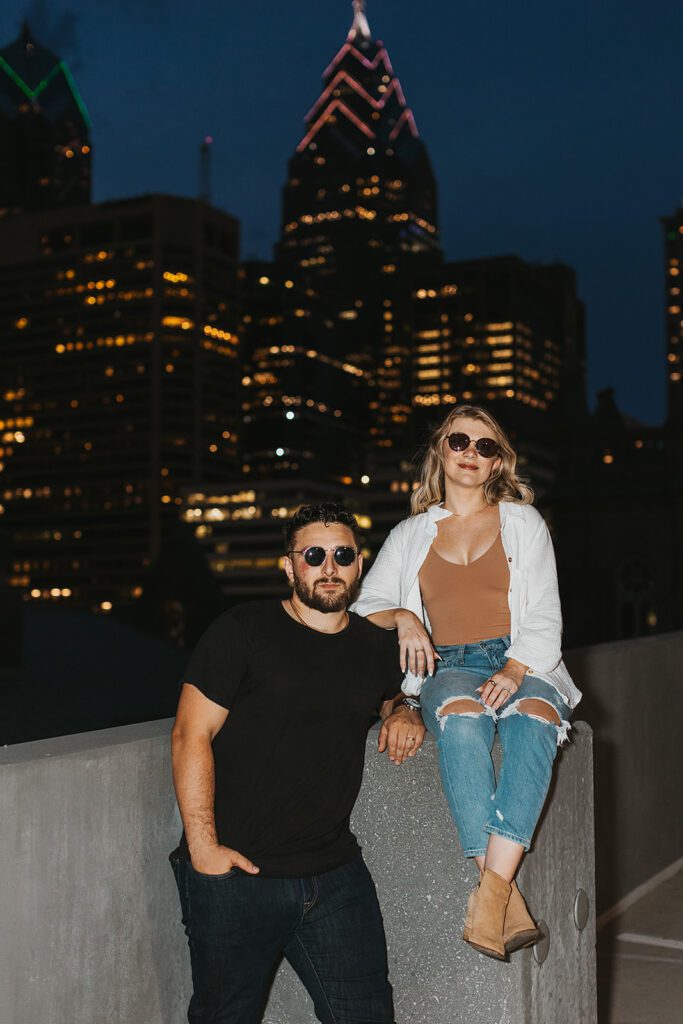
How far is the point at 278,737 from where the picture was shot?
3.22m

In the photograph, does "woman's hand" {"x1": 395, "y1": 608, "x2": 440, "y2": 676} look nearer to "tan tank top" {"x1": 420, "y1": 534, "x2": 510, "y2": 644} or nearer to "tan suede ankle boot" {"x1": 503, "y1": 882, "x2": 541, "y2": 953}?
"tan tank top" {"x1": 420, "y1": 534, "x2": 510, "y2": 644}

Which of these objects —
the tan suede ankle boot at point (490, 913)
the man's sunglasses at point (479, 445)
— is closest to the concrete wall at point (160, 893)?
the tan suede ankle boot at point (490, 913)

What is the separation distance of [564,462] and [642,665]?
53862 millimetres

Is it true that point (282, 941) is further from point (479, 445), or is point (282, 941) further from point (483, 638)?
point (479, 445)

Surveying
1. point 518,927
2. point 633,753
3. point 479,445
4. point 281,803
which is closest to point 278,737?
point 281,803

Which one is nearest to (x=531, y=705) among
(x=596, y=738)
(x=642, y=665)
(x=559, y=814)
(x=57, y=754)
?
(x=559, y=814)

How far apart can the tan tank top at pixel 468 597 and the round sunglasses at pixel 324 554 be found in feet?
2.35

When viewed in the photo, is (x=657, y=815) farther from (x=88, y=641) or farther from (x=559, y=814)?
(x=88, y=641)

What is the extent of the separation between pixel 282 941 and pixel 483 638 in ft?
4.28

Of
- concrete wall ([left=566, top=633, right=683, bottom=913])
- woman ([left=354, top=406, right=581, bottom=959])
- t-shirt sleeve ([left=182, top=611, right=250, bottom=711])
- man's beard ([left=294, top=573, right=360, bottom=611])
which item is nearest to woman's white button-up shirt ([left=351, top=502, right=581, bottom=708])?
woman ([left=354, top=406, right=581, bottom=959])

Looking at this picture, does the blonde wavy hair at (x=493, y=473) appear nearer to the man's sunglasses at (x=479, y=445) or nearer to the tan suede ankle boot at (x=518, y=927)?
the man's sunglasses at (x=479, y=445)

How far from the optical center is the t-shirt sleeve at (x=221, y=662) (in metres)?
3.12

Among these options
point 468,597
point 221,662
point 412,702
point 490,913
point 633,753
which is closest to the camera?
point 221,662

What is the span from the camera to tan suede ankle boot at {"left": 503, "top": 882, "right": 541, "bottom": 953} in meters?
3.37
